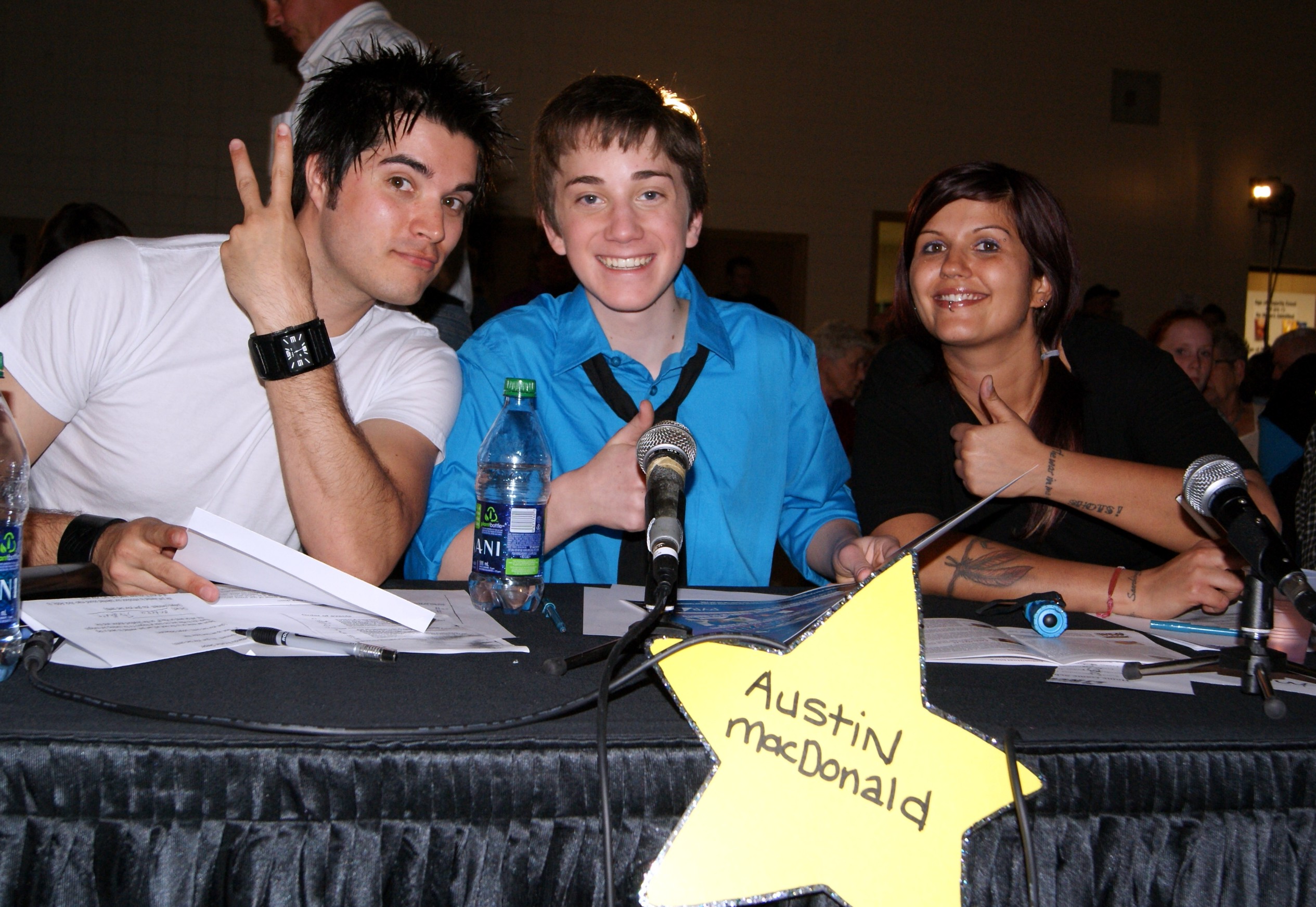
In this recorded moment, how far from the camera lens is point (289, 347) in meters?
1.26

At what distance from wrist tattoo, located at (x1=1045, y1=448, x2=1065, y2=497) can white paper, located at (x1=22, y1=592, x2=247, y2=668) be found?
1.24 meters

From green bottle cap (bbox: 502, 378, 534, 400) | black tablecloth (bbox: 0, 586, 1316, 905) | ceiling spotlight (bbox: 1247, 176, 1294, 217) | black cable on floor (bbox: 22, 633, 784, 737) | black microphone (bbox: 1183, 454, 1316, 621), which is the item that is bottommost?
black tablecloth (bbox: 0, 586, 1316, 905)

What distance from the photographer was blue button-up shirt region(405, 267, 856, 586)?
→ 1613 millimetres

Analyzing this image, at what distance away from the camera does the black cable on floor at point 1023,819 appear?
61cm

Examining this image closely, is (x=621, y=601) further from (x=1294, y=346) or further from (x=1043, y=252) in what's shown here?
(x=1294, y=346)

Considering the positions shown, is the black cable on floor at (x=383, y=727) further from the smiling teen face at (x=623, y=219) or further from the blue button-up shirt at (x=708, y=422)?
the smiling teen face at (x=623, y=219)

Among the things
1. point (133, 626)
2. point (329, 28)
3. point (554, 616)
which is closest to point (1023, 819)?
point (554, 616)

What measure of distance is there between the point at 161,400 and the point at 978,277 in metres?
1.43

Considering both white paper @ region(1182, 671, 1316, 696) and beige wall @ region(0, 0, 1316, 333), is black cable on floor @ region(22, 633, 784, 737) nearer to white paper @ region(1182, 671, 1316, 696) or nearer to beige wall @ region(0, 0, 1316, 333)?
white paper @ region(1182, 671, 1316, 696)

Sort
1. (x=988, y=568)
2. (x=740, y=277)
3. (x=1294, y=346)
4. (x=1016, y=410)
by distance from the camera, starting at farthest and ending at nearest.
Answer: (x=740, y=277), (x=1294, y=346), (x=1016, y=410), (x=988, y=568)

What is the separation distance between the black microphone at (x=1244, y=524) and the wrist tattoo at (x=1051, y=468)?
52cm

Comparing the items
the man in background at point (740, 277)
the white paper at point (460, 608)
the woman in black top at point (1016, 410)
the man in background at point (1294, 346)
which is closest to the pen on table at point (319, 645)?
the white paper at point (460, 608)

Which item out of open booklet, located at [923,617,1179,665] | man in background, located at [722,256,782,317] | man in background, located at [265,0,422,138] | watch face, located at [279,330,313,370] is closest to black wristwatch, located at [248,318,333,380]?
watch face, located at [279,330,313,370]

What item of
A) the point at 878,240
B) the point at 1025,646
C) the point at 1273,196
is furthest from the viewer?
the point at 1273,196
